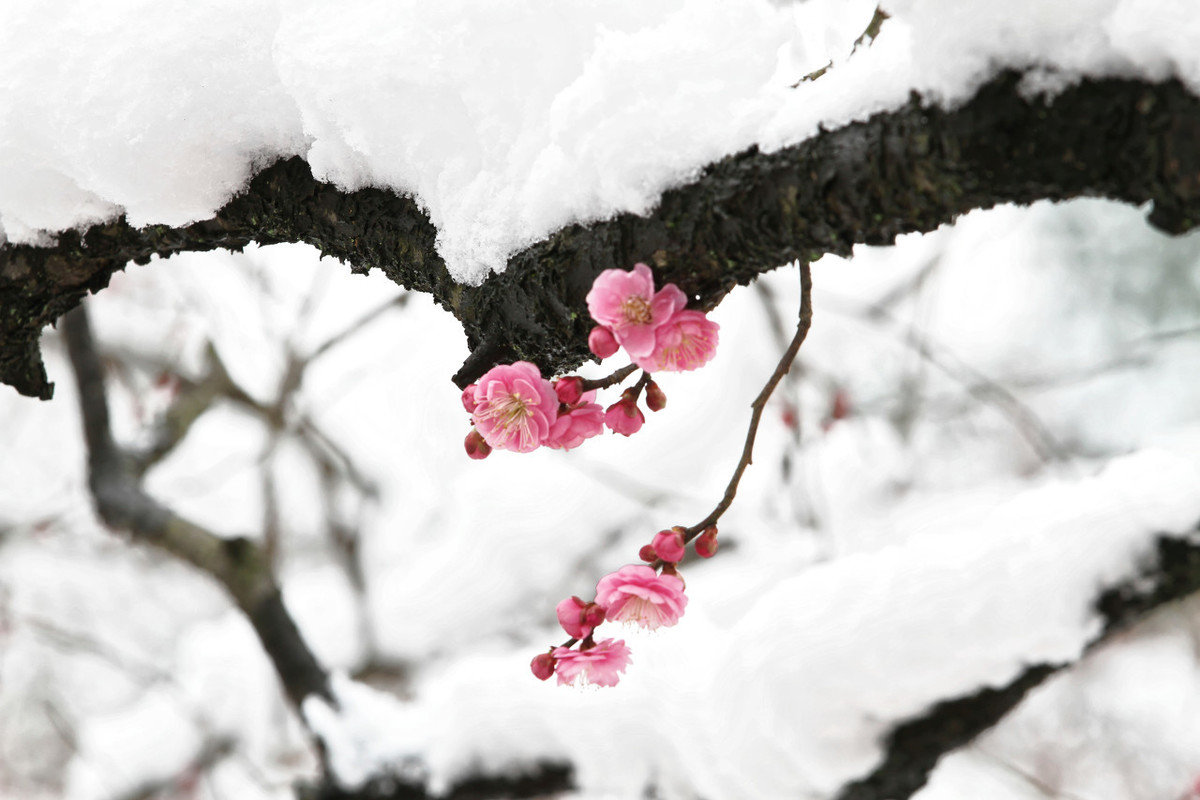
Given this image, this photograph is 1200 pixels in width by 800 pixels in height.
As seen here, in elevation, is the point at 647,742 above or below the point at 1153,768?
below

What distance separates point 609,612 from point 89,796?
14.8ft

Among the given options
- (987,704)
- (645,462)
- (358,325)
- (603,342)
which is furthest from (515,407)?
(645,462)

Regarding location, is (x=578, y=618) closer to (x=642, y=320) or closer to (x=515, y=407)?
(x=515, y=407)

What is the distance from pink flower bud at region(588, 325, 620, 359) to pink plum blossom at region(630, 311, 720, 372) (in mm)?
25

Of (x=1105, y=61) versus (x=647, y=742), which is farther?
(x=647, y=742)

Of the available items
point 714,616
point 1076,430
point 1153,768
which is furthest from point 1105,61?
point 1153,768

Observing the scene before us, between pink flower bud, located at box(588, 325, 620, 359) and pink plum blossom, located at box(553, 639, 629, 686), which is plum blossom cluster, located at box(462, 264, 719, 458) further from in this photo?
pink plum blossom, located at box(553, 639, 629, 686)

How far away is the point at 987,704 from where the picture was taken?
1.63 m

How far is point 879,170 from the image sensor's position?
2.04ft

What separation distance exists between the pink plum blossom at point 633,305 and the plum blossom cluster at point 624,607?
0.26 metres

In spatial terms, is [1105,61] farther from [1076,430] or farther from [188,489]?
[188,489]

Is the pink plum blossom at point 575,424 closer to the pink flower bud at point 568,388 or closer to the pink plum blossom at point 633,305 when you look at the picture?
the pink flower bud at point 568,388

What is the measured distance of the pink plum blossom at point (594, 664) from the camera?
3.04ft

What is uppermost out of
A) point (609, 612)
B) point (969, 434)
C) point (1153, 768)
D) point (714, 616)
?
point (969, 434)
